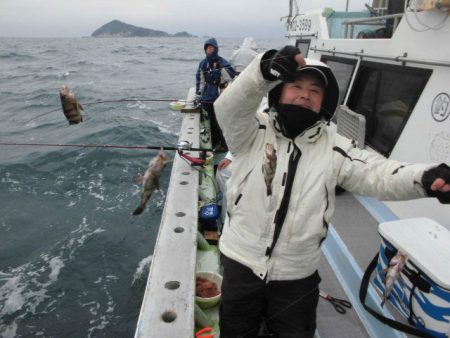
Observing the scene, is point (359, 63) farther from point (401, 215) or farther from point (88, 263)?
point (88, 263)

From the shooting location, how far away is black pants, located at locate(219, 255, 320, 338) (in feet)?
6.66

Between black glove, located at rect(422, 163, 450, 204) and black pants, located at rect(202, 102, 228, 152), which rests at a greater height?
black glove, located at rect(422, 163, 450, 204)

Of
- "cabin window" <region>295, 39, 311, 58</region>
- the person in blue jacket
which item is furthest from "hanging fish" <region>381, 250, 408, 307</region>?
"cabin window" <region>295, 39, 311, 58</region>

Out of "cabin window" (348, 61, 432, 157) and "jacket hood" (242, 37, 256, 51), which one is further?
"jacket hood" (242, 37, 256, 51)

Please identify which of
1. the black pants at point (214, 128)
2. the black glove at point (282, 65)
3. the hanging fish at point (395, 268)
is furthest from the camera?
the black pants at point (214, 128)

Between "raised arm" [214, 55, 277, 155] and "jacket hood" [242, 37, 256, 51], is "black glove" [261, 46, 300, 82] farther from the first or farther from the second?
"jacket hood" [242, 37, 256, 51]

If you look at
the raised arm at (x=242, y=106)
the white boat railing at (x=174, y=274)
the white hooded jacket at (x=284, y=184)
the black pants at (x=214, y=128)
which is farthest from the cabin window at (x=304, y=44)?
the raised arm at (x=242, y=106)

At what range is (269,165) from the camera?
72.2 inches

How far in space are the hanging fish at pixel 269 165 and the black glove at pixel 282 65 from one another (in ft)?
1.26

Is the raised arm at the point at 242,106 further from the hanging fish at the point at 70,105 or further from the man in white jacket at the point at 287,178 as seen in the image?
the hanging fish at the point at 70,105

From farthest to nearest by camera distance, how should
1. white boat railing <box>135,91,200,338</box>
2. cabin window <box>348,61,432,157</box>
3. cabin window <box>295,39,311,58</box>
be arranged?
1. cabin window <box>295,39,311,58</box>
2. cabin window <box>348,61,432,157</box>
3. white boat railing <box>135,91,200,338</box>

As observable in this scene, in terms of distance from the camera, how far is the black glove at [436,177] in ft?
5.31

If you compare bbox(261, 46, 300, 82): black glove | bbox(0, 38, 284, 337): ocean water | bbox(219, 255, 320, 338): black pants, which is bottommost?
bbox(0, 38, 284, 337): ocean water

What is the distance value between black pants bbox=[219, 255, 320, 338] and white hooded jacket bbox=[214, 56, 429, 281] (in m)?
0.09
